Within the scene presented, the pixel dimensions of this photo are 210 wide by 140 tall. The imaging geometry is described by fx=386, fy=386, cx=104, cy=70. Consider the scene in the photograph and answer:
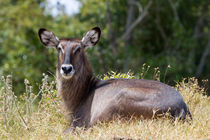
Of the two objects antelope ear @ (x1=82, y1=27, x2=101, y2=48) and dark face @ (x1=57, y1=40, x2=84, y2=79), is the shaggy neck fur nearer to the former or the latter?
dark face @ (x1=57, y1=40, x2=84, y2=79)

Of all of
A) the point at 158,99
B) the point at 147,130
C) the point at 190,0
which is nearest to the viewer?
the point at 147,130

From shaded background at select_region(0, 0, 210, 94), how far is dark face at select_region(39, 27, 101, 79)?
43.0 feet

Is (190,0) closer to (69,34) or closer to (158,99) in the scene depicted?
(69,34)

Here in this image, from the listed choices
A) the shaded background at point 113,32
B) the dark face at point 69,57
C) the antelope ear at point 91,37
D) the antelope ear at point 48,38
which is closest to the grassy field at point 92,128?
the dark face at point 69,57

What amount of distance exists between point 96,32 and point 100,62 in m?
14.9

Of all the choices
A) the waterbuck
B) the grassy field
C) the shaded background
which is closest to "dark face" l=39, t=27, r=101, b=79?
the waterbuck

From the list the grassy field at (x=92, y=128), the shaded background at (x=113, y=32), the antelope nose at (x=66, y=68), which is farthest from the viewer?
the shaded background at (x=113, y=32)

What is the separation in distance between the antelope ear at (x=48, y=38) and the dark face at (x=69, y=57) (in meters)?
0.30

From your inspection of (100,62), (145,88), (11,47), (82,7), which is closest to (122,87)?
(145,88)

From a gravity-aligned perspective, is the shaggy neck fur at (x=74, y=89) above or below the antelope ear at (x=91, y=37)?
below

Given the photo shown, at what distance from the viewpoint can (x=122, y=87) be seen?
6848mm

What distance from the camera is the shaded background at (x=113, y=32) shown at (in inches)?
906

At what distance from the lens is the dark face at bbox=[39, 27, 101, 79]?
6.91m

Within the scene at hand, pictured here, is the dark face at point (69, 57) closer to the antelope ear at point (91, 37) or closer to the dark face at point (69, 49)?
the dark face at point (69, 49)
